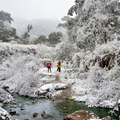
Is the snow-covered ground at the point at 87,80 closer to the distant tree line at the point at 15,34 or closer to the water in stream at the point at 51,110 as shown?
the water in stream at the point at 51,110

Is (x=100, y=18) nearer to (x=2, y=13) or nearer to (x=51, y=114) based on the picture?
(x=51, y=114)

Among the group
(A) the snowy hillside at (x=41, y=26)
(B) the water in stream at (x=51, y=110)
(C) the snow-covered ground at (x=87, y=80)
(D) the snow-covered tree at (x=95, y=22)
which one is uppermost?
(A) the snowy hillside at (x=41, y=26)

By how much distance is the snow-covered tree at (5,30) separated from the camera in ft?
97.2

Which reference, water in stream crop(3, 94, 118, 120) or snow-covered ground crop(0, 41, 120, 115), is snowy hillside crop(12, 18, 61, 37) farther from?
water in stream crop(3, 94, 118, 120)

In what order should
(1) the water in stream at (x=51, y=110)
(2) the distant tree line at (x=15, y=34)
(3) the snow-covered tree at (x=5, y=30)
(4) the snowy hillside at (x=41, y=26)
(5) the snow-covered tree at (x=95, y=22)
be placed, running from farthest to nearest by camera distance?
1. (4) the snowy hillside at (x=41, y=26)
2. (2) the distant tree line at (x=15, y=34)
3. (3) the snow-covered tree at (x=5, y=30)
4. (5) the snow-covered tree at (x=95, y=22)
5. (1) the water in stream at (x=51, y=110)

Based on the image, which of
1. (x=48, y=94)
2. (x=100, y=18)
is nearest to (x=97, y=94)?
(x=48, y=94)

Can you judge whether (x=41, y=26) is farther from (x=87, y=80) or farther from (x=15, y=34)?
(x=87, y=80)

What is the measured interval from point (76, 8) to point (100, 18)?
5234mm

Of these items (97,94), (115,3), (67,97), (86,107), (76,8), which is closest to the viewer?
(86,107)

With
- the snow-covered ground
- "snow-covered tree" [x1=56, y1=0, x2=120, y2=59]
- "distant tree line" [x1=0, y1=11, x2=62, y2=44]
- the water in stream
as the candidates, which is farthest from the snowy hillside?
the water in stream

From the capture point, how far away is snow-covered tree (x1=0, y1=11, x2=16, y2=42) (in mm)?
29619

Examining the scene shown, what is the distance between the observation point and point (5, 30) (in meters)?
32.6

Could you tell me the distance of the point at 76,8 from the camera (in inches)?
654

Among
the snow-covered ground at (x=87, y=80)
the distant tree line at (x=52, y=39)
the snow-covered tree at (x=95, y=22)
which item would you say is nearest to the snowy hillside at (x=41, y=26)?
the distant tree line at (x=52, y=39)
